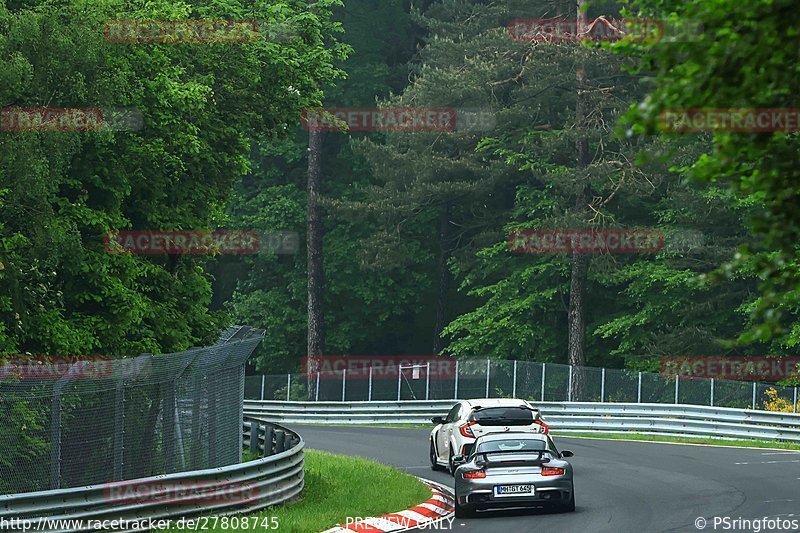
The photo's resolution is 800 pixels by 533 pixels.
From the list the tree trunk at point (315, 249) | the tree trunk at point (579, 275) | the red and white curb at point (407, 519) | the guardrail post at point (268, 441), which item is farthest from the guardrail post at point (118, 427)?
the tree trunk at point (315, 249)

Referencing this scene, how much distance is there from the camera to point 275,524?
16891 mm

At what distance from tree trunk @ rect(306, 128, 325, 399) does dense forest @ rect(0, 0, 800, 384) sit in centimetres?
13

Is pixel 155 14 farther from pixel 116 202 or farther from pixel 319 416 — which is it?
pixel 319 416

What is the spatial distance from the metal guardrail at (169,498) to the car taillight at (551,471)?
3815mm

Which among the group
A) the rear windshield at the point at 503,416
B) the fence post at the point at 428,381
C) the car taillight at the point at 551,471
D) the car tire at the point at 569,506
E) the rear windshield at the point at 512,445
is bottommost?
the fence post at the point at 428,381

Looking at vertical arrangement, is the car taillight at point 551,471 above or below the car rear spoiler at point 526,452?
below

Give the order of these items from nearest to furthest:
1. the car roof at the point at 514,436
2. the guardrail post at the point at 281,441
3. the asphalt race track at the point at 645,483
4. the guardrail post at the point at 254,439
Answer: the asphalt race track at the point at 645,483, the car roof at the point at 514,436, the guardrail post at the point at 281,441, the guardrail post at the point at 254,439

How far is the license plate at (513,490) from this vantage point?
62.1 feet

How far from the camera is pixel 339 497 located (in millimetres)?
20516

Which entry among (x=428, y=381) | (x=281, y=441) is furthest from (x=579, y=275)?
(x=281, y=441)

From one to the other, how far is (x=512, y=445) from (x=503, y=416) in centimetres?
493

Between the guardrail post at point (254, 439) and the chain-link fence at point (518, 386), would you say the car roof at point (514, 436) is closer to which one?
the guardrail post at point (254, 439)

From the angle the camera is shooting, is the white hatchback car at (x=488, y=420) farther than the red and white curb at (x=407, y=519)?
Yes

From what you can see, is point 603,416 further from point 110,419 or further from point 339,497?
point 110,419
